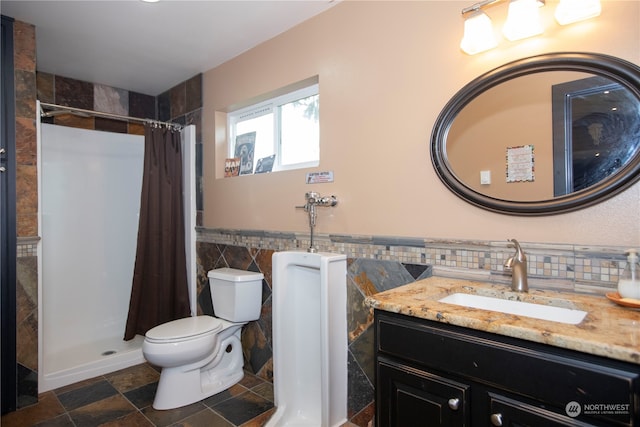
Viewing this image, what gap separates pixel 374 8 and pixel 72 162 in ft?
8.79

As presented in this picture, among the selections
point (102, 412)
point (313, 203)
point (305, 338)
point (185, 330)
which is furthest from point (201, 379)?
point (313, 203)

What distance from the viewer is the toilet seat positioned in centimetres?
204

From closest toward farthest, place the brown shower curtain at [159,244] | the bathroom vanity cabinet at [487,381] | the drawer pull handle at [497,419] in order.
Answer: the bathroom vanity cabinet at [487,381], the drawer pull handle at [497,419], the brown shower curtain at [159,244]

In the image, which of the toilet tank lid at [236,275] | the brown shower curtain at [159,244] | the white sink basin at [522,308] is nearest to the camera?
the white sink basin at [522,308]

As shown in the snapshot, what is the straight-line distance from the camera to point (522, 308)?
1243 mm

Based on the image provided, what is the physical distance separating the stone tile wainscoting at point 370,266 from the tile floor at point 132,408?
0.83 feet

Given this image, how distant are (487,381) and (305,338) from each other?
3.97ft

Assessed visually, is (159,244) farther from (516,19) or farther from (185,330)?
(516,19)

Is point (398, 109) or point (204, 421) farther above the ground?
point (398, 109)

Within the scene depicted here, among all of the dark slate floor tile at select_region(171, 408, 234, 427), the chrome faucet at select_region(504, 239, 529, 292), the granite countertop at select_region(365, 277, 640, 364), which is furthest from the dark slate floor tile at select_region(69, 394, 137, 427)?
the chrome faucet at select_region(504, 239, 529, 292)

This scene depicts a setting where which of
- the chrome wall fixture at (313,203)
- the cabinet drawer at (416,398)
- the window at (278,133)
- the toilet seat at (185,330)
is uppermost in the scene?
the window at (278,133)

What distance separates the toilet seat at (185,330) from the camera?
2.04m

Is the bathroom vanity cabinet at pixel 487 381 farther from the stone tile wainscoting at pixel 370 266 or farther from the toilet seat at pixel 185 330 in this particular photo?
the toilet seat at pixel 185 330

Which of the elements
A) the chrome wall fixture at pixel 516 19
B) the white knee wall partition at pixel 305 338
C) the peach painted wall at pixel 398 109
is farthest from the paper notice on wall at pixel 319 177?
the chrome wall fixture at pixel 516 19
